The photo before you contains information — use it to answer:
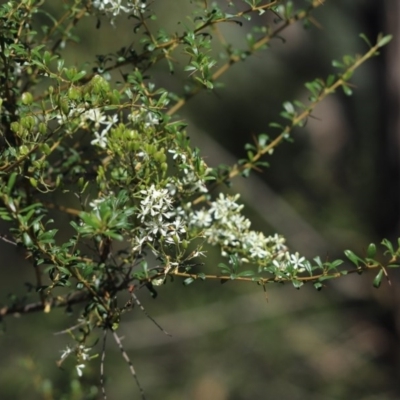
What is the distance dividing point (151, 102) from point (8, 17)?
0.18 metres

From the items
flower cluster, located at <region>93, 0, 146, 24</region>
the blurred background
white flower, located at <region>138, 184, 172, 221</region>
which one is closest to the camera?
white flower, located at <region>138, 184, 172, 221</region>

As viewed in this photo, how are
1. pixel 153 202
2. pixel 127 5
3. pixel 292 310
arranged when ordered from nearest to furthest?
pixel 153 202 < pixel 127 5 < pixel 292 310

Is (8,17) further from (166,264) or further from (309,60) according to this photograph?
(309,60)

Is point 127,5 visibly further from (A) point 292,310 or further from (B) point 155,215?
(A) point 292,310

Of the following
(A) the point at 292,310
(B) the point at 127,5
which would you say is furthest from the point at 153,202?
(A) the point at 292,310

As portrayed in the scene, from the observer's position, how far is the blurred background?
10.8 ft

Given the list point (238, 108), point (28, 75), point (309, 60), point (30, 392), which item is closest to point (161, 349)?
point (30, 392)

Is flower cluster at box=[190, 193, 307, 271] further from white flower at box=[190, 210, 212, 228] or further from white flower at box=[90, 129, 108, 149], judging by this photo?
white flower at box=[90, 129, 108, 149]

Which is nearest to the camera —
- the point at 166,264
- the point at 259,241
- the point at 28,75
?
the point at 166,264

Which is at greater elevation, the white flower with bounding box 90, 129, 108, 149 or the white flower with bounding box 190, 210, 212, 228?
the white flower with bounding box 90, 129, 108, 149

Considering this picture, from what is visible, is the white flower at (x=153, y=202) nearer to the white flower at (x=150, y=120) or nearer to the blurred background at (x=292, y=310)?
the white flower at (x=150, y=120)

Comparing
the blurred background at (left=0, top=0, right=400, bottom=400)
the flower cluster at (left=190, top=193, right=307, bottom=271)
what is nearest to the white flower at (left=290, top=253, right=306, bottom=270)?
the flower cluster at (left=190, top=193, right=307, bottom=271)

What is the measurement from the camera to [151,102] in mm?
752

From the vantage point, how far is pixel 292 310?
3717 mm
